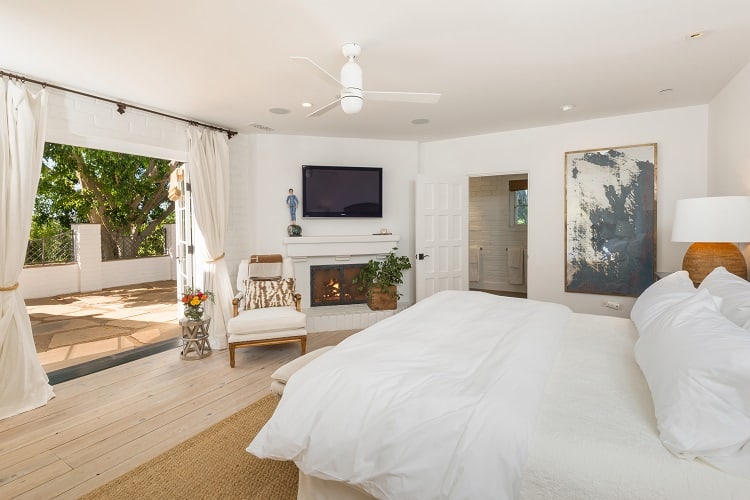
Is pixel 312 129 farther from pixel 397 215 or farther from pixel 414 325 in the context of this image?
pixel 414 325

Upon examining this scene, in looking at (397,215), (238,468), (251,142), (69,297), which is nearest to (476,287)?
(397,215)

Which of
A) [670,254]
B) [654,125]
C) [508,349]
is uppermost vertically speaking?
[654,125]

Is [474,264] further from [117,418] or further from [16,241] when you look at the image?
[16,241]

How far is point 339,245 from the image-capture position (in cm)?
495

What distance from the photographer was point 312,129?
469 cm

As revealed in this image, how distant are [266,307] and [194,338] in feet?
2.43

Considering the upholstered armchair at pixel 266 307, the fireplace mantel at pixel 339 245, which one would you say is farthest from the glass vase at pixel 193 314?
the fireplace mantel at pixel 339 245

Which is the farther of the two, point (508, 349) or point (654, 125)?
point (654, 125)

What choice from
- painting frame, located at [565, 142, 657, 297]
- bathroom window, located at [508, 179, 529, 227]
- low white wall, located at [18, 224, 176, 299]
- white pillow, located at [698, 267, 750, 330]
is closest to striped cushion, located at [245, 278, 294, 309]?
painting frame, located at [565, 142, 657, 297]

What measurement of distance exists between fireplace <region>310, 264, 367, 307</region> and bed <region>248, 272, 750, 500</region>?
3.30 meters

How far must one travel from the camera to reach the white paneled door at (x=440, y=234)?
499 cm

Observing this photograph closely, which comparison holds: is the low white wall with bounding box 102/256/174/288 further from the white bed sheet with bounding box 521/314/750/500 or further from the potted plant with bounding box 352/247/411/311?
the white bed sheet with bounding box 521/314/750/500

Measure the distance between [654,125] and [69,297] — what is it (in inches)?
359

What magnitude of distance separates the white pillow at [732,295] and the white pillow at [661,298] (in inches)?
3.7
